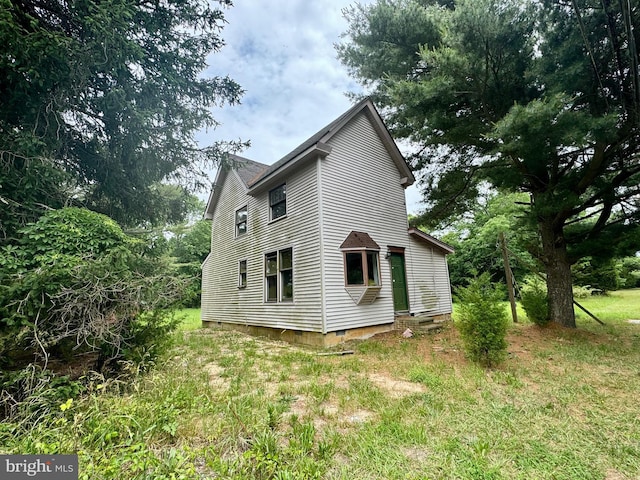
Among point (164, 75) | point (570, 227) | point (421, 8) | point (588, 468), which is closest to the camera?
point (588, 468)

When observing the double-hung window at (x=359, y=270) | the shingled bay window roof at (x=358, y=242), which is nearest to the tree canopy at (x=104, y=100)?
the shingled bay window roof at (x=358, y=242)

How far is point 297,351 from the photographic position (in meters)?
7.02

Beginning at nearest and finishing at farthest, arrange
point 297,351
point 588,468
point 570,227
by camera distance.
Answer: point 588,468 → point 297,351 → point 570,227

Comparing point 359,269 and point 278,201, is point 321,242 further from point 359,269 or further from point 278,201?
point 278,201

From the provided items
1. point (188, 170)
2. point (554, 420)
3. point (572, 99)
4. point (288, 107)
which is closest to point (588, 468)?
point (554, 420)

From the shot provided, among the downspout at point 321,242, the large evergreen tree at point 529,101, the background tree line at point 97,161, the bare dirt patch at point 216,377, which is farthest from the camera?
the downspout at point 321,242

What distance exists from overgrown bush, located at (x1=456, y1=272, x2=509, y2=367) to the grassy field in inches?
12.1

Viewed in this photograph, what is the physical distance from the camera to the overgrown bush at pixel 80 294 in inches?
122

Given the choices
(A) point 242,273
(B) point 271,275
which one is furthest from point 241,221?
(B) point 271,275

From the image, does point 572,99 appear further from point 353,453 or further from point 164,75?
point 164,75

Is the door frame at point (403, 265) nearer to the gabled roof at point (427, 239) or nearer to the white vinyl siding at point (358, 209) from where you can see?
the white vinyl siding at point (358, 209)

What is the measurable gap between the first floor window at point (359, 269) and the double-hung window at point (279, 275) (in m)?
1.79

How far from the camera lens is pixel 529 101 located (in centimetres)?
712

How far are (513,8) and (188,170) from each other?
8545 millimetres
